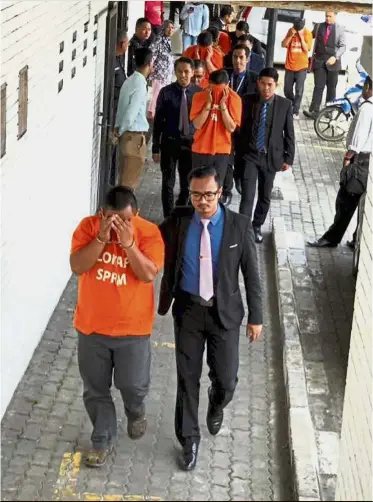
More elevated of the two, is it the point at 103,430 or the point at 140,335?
the point at 140,335

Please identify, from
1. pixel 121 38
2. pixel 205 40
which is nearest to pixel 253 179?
pixel 121 38

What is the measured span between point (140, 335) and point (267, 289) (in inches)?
159

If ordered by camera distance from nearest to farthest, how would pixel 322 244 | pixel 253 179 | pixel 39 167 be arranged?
pixel 39 167
pixel 253 179
pixel 322 244

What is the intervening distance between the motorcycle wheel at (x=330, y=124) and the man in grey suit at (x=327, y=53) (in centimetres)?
121

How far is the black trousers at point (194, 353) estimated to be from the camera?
21.2 ft

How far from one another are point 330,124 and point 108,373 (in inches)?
462

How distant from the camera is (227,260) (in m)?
6.40

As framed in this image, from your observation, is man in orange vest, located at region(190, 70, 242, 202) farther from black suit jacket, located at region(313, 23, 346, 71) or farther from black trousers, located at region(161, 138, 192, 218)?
black suit jacket, located at region(313, 23, 346, 71)

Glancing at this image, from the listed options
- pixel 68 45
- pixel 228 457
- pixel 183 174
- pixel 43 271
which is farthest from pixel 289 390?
pixel 183 174

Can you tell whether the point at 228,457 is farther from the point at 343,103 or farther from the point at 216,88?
the point at 343,103

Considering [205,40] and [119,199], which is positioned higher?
[119,199]

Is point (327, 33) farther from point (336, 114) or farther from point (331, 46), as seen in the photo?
point (336, 114)

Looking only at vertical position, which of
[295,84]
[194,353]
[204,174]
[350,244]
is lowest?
[295,84]

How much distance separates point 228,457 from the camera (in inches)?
273
